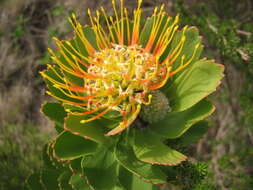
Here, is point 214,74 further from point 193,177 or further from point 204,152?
point 204,152

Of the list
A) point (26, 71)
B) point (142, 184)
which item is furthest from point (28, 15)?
point (142, 184)

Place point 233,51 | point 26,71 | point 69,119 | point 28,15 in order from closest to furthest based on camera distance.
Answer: point 69,119 < point 233,51 < point 26,71 < point 28,15

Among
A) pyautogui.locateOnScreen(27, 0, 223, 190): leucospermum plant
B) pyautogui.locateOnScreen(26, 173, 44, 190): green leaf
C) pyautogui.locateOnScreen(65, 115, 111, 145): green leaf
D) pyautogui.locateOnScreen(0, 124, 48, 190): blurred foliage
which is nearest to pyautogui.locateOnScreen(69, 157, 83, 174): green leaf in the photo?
pyautogui.locateOnScreen(27, 0, 223, 190): leucospermum plant

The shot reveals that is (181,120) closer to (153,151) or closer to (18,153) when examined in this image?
(153,151)

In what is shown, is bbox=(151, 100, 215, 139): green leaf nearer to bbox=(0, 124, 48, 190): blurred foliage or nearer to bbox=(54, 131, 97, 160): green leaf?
bbox=(54, 131, 97, 160): green leaf

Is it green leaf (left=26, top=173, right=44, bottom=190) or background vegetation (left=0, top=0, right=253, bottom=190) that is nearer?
green leaf (left=26, top=173, right=44, bottom=190)

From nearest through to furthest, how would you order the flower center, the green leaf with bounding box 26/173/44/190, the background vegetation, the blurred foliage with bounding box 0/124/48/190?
the flower center, the green leaf with bounding box 26/173/44/190, the background vegetation, the blurred foliage with bounding box 0/124/48/190

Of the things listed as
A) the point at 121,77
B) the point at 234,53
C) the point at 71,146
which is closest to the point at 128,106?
the point at 121,77
